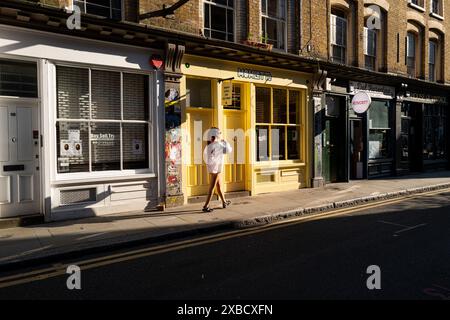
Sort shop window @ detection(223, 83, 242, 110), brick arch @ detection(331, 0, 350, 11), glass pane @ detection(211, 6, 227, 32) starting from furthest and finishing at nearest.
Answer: brick arch @ detection(331, 0, 350, 11)
shop window @ detection(223, 83, 242, 110)
glass pane @ detection(211, 6, 227, 32)

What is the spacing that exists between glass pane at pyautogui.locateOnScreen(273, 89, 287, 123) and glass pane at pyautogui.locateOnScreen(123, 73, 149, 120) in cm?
451

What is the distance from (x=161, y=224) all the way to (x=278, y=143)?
580cm

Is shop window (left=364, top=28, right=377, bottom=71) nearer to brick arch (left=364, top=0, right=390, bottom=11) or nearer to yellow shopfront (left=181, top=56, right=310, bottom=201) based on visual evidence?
brick arch (left=364, top=0, right=390, bottom=11)

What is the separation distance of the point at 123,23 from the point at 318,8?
7.48m

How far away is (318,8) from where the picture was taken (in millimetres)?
12906

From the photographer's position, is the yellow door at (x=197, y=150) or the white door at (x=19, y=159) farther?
the yellow door at (x=197, y=150)

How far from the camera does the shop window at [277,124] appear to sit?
11.7 meters

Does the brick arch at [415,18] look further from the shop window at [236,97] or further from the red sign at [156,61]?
the red sign at [156,61]

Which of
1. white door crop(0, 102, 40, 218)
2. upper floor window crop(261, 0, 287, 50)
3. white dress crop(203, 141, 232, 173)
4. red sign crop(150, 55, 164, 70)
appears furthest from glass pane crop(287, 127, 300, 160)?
white door crop(0, 102, 40, 218)

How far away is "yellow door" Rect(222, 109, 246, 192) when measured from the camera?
10.9 m

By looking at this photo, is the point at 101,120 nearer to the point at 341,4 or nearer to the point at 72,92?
the point at 72,92

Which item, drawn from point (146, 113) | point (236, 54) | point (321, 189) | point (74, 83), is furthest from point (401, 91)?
point (74, 83)

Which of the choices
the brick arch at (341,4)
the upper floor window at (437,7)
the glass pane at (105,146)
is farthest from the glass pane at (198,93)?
the upper floor window at (437,7)

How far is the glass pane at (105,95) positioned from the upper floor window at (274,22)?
5.09 m
